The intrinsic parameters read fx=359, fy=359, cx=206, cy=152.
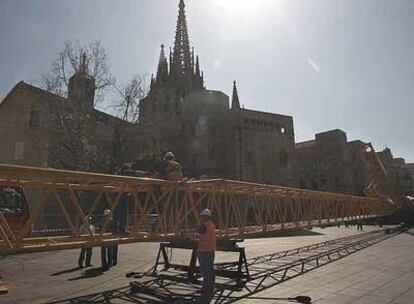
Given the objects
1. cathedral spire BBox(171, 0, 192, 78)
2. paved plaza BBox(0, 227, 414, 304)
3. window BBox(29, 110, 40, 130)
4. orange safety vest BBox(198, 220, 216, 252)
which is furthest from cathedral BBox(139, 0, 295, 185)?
orange safety vest BBox(198, 220, 216, 252)

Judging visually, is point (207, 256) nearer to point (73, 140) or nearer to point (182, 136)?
point (73, 140)

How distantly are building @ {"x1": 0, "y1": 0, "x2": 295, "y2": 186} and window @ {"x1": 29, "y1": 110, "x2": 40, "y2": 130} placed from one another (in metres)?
0.09

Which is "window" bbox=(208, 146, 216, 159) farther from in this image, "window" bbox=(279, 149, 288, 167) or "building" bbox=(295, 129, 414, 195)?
"building" bbox=(295, 129, 414, 195)

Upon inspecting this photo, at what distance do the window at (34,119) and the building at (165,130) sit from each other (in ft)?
0.30

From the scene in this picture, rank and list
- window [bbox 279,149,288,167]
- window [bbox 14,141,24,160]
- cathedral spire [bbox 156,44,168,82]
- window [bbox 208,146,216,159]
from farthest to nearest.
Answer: cathedral spire [bbox 156,44,168,82] < window [bbox 279,149,288,167] < window [bbox 208,146,216,159] < window [bbox 14,141,24,160]

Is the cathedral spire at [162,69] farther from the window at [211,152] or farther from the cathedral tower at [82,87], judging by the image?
the cathedral tower at [82,87]

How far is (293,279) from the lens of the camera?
960cm

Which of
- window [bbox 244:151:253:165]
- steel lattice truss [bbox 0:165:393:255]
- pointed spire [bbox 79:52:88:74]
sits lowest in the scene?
steel lattice truss [bbox 0:165:393:255]

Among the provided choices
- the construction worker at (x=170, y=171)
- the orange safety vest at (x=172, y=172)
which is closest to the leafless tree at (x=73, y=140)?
the construction worker at (x=170, y=171)

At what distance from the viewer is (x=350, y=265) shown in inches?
465

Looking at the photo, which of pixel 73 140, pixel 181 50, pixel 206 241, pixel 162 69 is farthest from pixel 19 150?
pixel 181 50

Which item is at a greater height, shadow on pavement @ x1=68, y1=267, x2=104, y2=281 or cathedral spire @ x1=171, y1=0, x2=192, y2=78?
cathedral spire @ x1=171, y1=0, x2=192, y2=78

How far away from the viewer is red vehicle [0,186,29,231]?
31.8 feet

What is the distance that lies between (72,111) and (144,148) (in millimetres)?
10515
